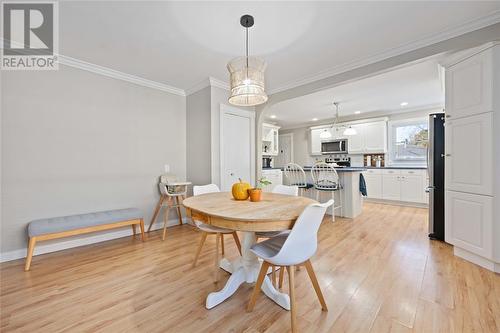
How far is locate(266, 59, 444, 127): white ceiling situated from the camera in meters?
3.28

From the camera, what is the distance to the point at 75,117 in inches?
109

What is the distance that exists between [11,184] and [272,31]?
129 inches

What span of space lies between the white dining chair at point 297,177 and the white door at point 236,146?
864 millimetres

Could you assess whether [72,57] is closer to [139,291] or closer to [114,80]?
[114,80]

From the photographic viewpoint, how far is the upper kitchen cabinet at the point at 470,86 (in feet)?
6.61

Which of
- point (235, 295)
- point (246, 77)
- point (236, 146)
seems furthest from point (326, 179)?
point (235, 295)

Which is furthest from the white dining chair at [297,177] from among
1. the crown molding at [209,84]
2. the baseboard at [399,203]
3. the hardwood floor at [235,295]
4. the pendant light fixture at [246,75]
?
the pendant light fixture at [246,75]

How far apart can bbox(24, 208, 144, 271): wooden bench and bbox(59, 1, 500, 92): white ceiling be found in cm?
199

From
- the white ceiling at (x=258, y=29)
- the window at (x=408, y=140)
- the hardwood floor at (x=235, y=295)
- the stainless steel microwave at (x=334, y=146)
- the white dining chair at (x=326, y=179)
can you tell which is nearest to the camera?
the hardwood floor at (x=235, y=295)

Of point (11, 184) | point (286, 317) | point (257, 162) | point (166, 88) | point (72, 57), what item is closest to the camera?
point (286, 317)

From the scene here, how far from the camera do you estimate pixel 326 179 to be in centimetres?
398

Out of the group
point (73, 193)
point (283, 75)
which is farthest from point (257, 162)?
point (73, 193)

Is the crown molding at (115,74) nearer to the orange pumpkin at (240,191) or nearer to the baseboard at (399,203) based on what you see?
the orange pumpkin at (240,191)

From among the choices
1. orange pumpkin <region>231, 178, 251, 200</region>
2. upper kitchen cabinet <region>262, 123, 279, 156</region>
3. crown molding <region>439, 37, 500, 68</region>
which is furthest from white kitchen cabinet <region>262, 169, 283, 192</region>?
crown molding <region>439, 37, 500, 68</region>
